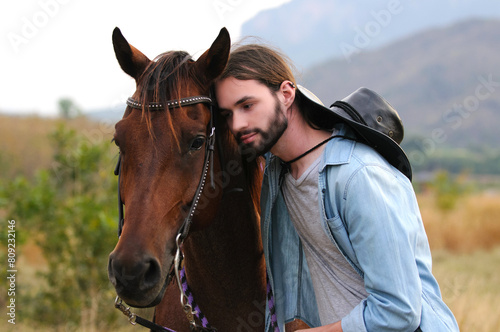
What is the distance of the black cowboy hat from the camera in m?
2.02

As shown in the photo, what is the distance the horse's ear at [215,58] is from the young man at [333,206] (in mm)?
54

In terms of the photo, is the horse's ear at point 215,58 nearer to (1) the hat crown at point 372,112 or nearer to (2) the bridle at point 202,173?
→ (2) the bridle at point 202,173

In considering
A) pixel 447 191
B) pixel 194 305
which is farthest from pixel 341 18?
pixel 194 305

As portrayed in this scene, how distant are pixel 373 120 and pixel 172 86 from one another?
0.93 metres

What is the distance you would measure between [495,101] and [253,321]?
→ 346 feet

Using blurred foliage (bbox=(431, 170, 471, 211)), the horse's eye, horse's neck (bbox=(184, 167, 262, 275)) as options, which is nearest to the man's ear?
the horse's eye

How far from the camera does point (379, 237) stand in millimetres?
1716

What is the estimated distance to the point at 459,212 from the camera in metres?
13.7

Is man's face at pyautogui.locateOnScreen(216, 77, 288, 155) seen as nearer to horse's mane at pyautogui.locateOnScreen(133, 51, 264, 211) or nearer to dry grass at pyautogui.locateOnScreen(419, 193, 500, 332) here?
horse's mane at pyautogui.locateOnScreen(133, 51, 264, 211)

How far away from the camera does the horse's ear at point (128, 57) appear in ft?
7.39

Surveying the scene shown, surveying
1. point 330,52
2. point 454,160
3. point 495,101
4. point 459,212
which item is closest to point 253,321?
point 459,212

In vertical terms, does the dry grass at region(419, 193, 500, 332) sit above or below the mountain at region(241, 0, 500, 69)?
below

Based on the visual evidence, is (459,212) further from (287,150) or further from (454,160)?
(454,160)

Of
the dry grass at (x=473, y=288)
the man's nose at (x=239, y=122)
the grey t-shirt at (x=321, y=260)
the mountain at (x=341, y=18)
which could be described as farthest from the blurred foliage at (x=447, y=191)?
the mountain at (x=341, y=18)
